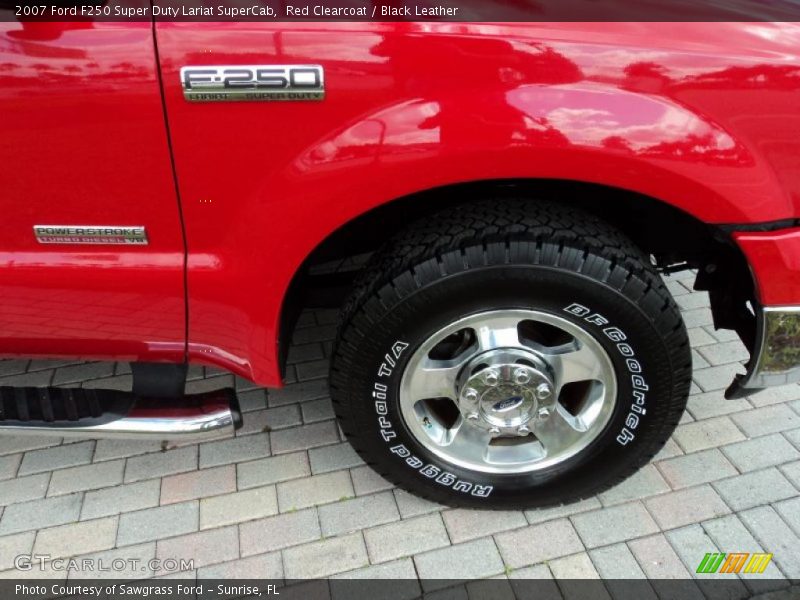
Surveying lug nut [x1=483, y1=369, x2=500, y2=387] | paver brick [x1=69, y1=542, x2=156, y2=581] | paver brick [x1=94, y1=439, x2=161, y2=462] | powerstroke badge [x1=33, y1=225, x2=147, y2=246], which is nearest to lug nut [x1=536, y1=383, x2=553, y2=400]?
lug nut [x1=483, y1=369, x2=500, y2=387]

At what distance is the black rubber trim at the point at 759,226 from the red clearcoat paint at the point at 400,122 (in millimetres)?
20

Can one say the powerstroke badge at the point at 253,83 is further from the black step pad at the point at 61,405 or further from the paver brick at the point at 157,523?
the paver brick at the point at 157,523

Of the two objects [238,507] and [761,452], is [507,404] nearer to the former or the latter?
[238,507]

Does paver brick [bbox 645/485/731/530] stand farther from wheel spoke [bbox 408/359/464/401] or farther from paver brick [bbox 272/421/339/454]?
paver brick [bbox 272/421/339/454]

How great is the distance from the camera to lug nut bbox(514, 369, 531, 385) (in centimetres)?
196

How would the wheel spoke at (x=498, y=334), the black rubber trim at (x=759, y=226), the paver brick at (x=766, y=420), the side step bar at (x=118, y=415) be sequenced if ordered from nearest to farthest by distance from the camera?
the black rubber trim at (x=759, y=226)
the wheel spoke at (x=498, y=334)
the side step bar at (x=118, y=415)
the paver brick at (x=766, y=420)

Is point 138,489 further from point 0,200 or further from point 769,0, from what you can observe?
point 769,0

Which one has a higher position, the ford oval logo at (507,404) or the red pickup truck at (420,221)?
the red pickup truck at (420,221)

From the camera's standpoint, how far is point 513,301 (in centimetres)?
179

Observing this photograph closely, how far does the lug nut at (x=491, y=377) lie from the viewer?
196 cm

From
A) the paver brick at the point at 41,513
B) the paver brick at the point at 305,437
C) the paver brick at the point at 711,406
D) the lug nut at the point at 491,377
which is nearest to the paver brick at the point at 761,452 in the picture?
the paver brick at the point at 711,406

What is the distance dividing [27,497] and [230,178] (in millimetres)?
1517

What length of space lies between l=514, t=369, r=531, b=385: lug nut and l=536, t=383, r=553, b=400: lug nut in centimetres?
5

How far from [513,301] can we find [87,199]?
116cm
